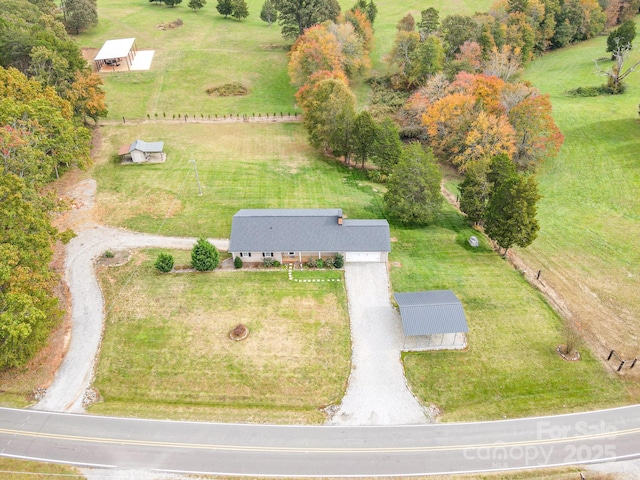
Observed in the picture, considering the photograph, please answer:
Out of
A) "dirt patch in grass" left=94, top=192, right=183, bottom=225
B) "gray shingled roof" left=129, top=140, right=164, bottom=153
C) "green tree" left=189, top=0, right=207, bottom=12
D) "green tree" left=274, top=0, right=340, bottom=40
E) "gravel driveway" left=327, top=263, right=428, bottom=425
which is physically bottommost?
"dirt patch in grass" left=94, top=192, right=183, bottom=225

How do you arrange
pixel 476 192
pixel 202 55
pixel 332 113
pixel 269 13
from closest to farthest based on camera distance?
pixel 476 192
pixel 332 113
pixel 202 55
pixel 269 13

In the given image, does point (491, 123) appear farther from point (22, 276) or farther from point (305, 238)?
point (22, 276)

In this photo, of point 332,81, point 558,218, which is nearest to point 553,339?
point 558,218

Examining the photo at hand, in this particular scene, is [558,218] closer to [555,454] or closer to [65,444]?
[555,454]

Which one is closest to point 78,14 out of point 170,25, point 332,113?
point 170,25

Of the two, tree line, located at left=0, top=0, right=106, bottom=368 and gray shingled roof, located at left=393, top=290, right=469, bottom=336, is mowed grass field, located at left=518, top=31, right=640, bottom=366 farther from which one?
tree line, located at left=0, top=0, right=106, bottom=368

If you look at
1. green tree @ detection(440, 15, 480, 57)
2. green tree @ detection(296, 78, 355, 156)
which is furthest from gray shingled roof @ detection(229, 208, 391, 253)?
green tree @ detection(440, 15, 480, 57)
